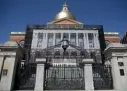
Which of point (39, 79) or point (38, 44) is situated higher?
point (38, 44)

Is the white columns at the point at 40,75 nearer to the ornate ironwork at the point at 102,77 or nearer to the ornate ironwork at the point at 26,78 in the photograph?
the ornate ironwork at the point at 26,78

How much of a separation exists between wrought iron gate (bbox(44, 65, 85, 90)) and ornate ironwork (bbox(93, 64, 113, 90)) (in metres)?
0.73


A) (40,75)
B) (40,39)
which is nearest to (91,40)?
(40,39)

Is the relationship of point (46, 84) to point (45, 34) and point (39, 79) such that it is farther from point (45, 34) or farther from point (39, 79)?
point (45, 34)

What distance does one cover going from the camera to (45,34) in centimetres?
3653

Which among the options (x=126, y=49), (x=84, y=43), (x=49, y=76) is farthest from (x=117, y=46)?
(x=84, y=43)

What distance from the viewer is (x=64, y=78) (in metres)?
8.25

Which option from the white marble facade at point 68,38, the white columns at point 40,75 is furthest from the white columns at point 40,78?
the white marble facade at point 68,38

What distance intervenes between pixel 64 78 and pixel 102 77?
193cm

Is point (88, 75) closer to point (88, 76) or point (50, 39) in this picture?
point (88, 76)

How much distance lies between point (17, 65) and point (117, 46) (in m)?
5.24

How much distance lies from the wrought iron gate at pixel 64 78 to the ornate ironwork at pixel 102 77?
0.73m

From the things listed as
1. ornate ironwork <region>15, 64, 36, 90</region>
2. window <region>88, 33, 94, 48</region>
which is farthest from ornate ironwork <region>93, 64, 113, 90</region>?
window <region>88, 33, 94, 48</region>

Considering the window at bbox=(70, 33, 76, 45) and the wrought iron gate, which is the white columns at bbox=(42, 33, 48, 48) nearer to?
the window at bbox=(70, 33, 76, 45)
